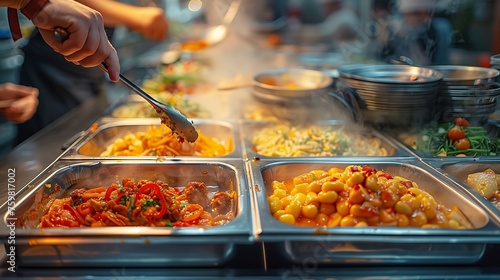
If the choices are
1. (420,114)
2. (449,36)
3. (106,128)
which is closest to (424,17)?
(449,36)

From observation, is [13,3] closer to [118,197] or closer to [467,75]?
[118,197]

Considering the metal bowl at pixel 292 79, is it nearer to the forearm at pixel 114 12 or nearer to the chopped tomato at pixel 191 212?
the forearm at pixel 114 12

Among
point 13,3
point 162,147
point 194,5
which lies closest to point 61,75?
point 162,147

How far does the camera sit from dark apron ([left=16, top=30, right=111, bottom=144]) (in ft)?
13.3

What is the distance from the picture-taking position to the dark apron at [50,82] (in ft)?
13.3

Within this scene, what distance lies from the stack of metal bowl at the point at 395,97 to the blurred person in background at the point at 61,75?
7.56 feet

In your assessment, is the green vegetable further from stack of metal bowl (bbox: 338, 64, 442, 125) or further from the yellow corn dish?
the yellow corn dish

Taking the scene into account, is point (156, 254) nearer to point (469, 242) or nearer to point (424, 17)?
point (469, 242)

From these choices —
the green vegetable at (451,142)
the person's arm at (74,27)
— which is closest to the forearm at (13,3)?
the person's arm at (74,27)

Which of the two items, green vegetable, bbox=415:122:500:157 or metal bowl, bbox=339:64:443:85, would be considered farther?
metal bowl, bbox=339:64:443:85

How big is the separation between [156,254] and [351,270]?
0.78 meters

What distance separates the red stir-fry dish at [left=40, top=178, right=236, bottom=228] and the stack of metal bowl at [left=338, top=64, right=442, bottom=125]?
1349mm

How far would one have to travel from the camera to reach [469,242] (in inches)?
62.9

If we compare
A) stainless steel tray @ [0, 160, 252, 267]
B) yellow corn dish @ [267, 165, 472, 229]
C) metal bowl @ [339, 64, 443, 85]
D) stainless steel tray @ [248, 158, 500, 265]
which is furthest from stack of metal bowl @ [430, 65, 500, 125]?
stainless steel tray @ [0, 160, 252, 267]
